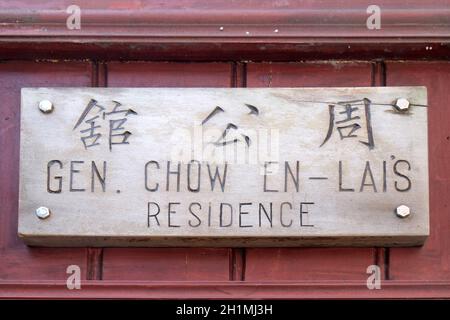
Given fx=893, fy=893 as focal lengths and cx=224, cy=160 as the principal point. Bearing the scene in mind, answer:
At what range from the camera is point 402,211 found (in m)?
2.28

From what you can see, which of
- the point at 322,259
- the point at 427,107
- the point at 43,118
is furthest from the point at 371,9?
the point at 43,118

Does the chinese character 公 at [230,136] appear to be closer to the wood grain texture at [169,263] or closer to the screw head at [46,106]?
the wood grain texture at [169,263]

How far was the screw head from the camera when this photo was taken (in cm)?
235

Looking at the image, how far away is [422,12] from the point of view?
2.38 metres

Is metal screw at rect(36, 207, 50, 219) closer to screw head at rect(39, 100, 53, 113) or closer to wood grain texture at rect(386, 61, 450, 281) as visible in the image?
screw head at rect(39, 100, 53, 113)


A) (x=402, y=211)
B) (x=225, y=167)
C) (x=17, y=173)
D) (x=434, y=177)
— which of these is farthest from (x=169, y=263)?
(x=434, y=177)

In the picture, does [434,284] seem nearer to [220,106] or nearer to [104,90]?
[220,106]

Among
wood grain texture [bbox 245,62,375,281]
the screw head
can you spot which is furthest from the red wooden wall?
the screw head

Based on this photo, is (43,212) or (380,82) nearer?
(43,212)

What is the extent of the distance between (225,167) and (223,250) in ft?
0.75

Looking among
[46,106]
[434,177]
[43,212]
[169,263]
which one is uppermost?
[46,106]

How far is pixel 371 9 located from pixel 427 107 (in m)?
0.30

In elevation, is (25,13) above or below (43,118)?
above

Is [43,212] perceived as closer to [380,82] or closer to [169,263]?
[169,263]
